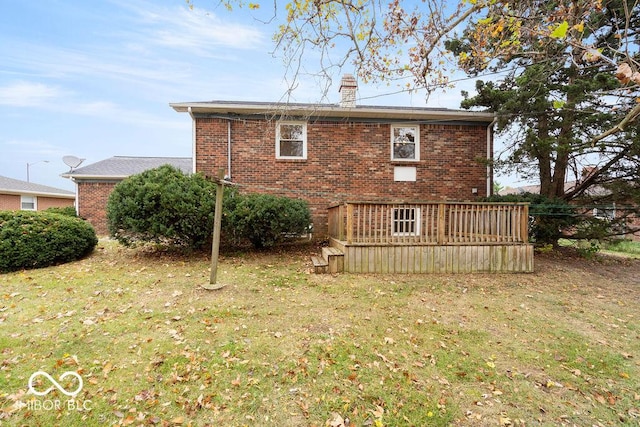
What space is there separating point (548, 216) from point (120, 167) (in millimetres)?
18090

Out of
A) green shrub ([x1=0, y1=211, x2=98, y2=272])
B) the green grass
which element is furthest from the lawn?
the green grass

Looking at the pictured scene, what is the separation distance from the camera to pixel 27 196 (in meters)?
18.7

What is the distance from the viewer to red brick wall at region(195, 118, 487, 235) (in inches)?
363

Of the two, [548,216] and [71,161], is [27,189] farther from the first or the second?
[548,216]

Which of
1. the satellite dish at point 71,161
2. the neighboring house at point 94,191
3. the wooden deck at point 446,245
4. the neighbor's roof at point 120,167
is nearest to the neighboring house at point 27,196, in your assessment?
the satellite dish at point 71,161

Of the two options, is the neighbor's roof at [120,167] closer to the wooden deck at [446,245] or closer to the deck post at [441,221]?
the wooden deck at [446,245]

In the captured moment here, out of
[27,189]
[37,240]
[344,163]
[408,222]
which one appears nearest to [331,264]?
[408,222]

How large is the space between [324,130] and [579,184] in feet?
26.2

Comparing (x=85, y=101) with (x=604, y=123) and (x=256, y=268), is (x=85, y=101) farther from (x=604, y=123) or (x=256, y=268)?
(x=604, y=123)

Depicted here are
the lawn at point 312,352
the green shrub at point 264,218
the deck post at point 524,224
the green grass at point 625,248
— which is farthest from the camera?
the green grass at point 625,248

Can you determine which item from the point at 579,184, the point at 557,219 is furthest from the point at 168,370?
the point at 579,184

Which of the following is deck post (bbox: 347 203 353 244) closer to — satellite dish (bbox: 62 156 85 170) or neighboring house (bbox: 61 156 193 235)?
neighboring house (bbox: 61 156 193 235)

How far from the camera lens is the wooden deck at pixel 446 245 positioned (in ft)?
21.2

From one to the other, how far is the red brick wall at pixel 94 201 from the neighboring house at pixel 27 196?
19.2 feet
